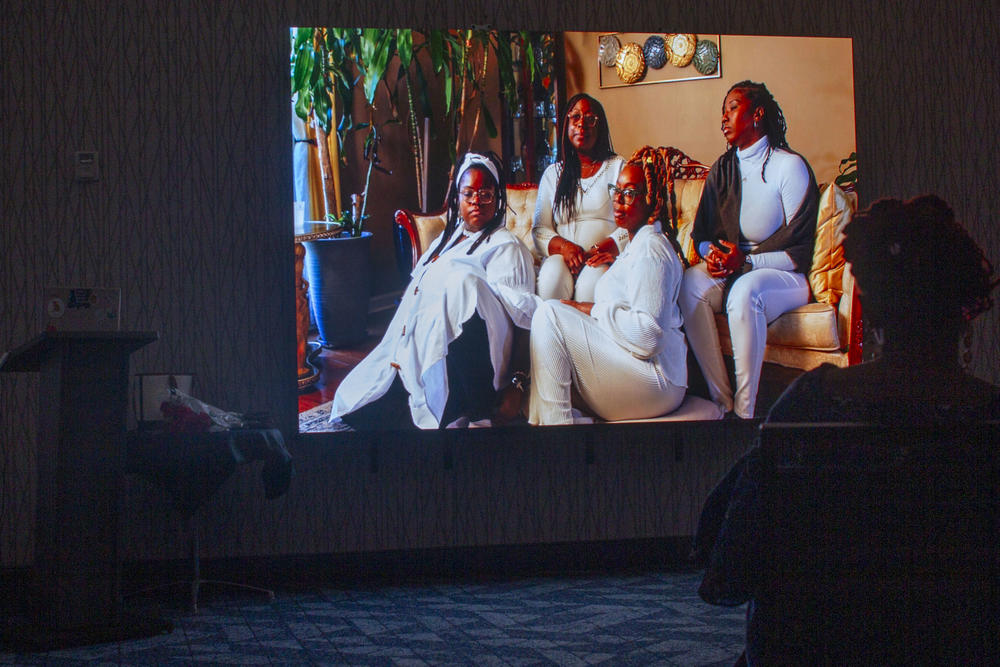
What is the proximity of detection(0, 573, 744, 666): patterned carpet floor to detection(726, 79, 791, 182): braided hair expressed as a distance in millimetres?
1764

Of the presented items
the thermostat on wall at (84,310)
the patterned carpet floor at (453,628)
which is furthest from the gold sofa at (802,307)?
the thermostat on wall at (84,310)

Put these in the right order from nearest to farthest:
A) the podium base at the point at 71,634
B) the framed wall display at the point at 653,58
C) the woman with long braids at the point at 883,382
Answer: the woman with long braids at the point at 883,382 < the podium base at the point at 71,634 < the framed wall display at the point at 653,58

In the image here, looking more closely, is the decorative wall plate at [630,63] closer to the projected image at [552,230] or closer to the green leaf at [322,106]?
the projected image at [552,230]

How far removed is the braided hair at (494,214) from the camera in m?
3.73

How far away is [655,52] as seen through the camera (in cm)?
388

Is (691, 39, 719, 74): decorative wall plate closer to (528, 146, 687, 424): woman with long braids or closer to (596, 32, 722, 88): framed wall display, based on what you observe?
(596, 32, 722, 88): framed wall display

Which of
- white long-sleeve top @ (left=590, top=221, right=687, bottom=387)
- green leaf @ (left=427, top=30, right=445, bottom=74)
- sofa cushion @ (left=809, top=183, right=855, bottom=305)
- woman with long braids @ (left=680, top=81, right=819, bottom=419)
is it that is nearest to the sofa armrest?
green leaf @ (left=427, top=30, right=445, bottom=74)

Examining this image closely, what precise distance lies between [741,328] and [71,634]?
2.57m

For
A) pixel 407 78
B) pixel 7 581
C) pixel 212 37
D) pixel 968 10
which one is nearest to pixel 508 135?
pixel 407 78

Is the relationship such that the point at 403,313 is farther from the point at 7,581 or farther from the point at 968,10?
the point at 968,10

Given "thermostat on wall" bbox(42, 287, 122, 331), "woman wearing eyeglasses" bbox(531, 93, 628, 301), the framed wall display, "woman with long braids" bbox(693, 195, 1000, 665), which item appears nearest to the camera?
"woman with long braids" bbox(693, 195, 1000, 665)

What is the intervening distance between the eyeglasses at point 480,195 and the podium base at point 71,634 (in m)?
1.87

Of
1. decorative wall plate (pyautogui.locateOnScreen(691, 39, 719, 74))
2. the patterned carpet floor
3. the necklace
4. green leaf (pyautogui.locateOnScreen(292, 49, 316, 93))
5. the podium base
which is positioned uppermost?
decorative wall plate (pyautogui.locateOnScreen(691, 39, 719, 74))

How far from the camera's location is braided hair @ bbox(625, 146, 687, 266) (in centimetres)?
381
